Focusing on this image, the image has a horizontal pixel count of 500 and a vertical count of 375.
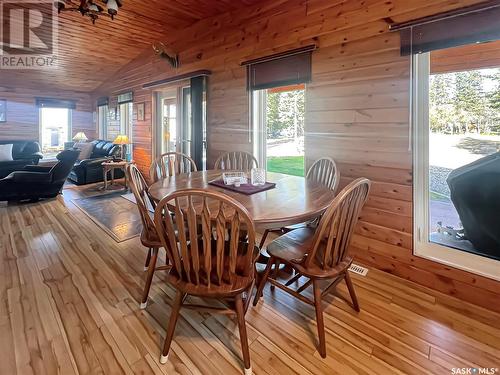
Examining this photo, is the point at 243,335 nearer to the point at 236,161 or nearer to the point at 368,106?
the point at 368,106

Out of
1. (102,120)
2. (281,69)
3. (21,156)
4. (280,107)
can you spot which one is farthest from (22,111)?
(281,69)

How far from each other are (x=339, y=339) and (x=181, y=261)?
40.2 inches

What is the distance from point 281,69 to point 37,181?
4048mm

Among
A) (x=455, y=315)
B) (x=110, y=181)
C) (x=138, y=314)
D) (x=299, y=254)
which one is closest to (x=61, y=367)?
(x=138, y=314)

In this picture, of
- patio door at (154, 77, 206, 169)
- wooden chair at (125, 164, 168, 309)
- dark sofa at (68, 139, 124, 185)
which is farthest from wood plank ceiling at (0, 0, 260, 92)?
wooden chair at (125, 164, 168, 309)

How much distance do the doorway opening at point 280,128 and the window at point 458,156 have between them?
1.24m

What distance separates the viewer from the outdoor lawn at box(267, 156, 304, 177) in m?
3.18

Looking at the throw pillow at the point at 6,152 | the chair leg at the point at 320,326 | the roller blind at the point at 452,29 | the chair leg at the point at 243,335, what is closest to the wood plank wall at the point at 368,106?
the roller blind at the point at 452,29

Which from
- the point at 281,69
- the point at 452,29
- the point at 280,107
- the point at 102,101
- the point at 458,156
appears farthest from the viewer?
the point at 102,101

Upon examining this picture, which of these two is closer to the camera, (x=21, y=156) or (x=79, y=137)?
(x=21, y=156)

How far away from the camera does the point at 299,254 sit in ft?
5.42

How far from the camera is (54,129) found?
26.8 ft

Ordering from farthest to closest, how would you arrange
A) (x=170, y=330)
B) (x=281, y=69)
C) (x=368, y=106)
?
(x=281, y=69) < (x=368, y=106) < (x=170, y=330)

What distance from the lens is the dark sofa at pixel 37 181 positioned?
4.12 m
